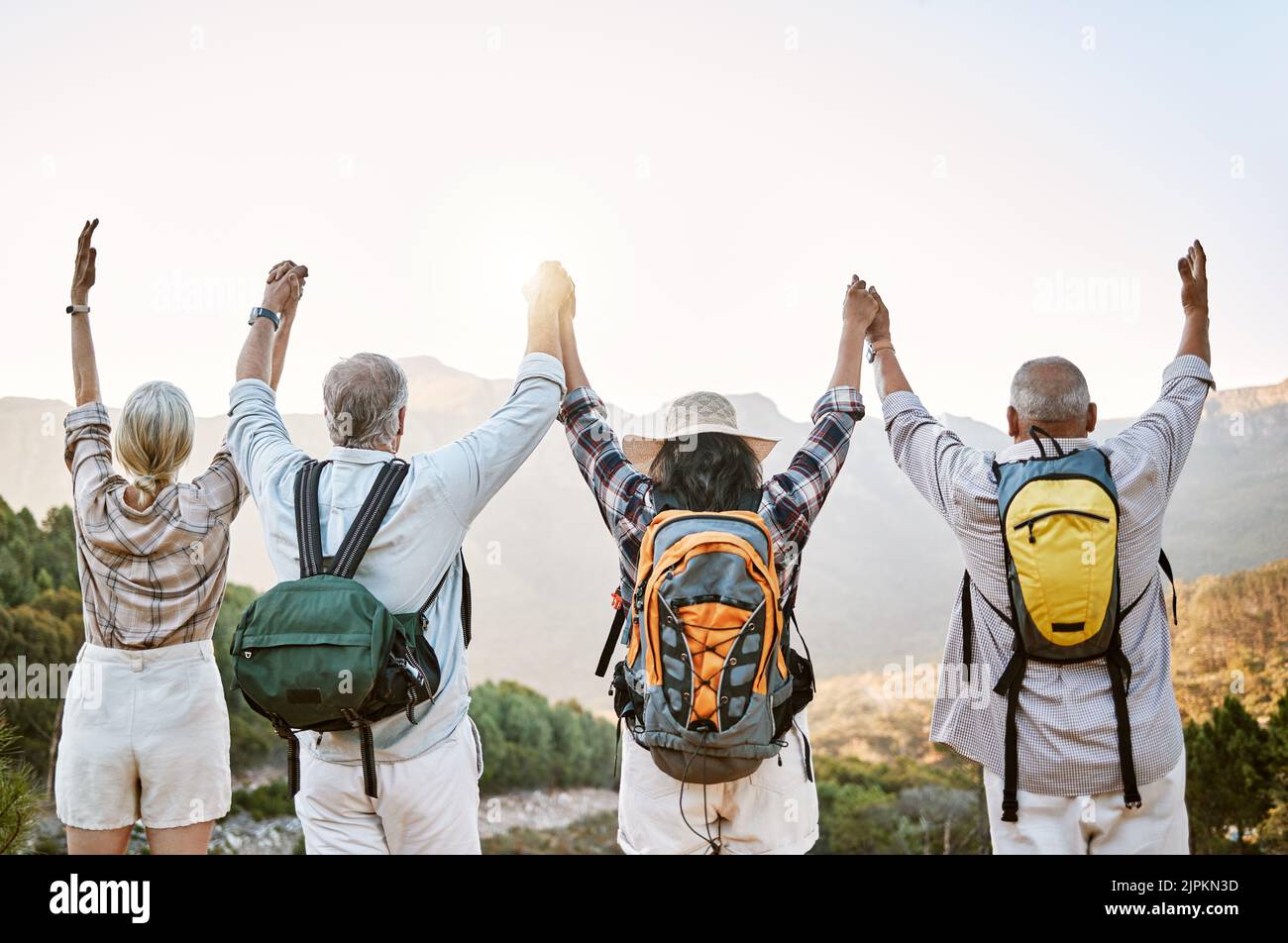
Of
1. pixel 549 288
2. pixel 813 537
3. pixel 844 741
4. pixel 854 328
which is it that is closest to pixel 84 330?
pixel 549 288

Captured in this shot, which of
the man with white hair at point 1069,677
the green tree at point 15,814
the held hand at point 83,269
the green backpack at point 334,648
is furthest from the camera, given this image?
the green tree at point 15,814

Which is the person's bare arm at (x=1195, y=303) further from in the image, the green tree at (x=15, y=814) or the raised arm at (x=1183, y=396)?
the green tree at (x=15, y=814)

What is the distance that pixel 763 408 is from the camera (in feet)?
35.7

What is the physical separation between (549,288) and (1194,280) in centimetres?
210

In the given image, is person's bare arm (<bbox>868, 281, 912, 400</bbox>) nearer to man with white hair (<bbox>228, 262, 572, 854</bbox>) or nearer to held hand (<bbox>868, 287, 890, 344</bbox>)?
held hand (<bbox>868, 287, 890, 344</bbox>)

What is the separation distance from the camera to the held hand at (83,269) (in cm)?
375

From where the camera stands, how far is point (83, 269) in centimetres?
377

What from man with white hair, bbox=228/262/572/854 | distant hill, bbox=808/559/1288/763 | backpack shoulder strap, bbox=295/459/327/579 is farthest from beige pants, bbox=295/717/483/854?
distant hill, bbox=808/559/1288/763

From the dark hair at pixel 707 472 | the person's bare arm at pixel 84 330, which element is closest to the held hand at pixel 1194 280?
the dark hair at pixel 707 472

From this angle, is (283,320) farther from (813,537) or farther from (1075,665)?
(813,537)

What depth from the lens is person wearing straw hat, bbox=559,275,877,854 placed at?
9.53 feet

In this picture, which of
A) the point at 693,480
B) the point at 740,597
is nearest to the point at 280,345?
the point at 693,480
